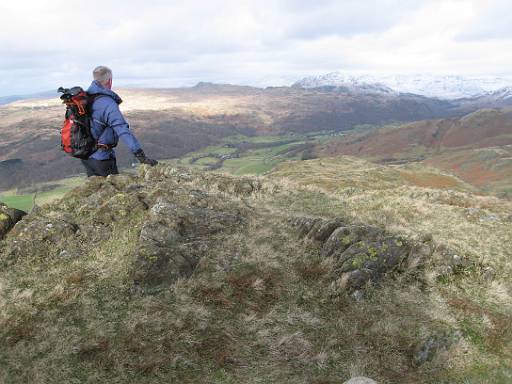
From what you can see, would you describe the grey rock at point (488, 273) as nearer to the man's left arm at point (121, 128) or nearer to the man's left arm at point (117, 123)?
the man's left arm at point (121, 128)

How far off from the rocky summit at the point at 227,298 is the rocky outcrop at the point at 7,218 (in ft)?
0.46

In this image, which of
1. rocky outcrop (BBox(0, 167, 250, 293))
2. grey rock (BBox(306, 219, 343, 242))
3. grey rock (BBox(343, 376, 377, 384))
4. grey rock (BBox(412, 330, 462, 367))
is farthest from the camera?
grey rock (BBox(306, 219, 343, 242))

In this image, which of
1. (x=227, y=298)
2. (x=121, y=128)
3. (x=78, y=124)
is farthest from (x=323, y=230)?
(x=78, y=124)

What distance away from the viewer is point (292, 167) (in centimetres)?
13362

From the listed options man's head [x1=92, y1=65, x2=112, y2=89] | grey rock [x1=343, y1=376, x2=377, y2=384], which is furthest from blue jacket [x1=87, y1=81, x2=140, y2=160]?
grey rock [x1=343, y1=376, x2=377, y2=384]

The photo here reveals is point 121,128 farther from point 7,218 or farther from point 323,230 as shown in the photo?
point 323,230

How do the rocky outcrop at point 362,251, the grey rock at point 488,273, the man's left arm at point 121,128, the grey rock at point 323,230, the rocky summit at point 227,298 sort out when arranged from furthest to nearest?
the grey rock at point 323,230
the grey rock at point 488,273
the rocky outcrop at point 362,251
the man's left arm at point 121,128
the rocky summit at point 227,298

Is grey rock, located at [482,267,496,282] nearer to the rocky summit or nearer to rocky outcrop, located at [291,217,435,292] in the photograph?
the rocky summit

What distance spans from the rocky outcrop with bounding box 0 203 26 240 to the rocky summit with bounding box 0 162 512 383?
0.46ft

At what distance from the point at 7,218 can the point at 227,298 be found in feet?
26.8

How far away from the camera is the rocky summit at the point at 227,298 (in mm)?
8164

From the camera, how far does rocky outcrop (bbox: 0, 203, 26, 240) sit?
12237mm

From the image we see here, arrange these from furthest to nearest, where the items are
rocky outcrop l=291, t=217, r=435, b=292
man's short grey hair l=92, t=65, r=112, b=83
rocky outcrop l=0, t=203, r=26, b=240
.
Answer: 1. rocky outcrop l=0, t=203, r=26, b=240
2. rocky outcrop l=291, t=217, r=435, b=292
3. man's short grey hair l=92, t=65, r=112, b=83

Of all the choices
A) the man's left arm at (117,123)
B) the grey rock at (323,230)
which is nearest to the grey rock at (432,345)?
the grey rock at (323,230)
